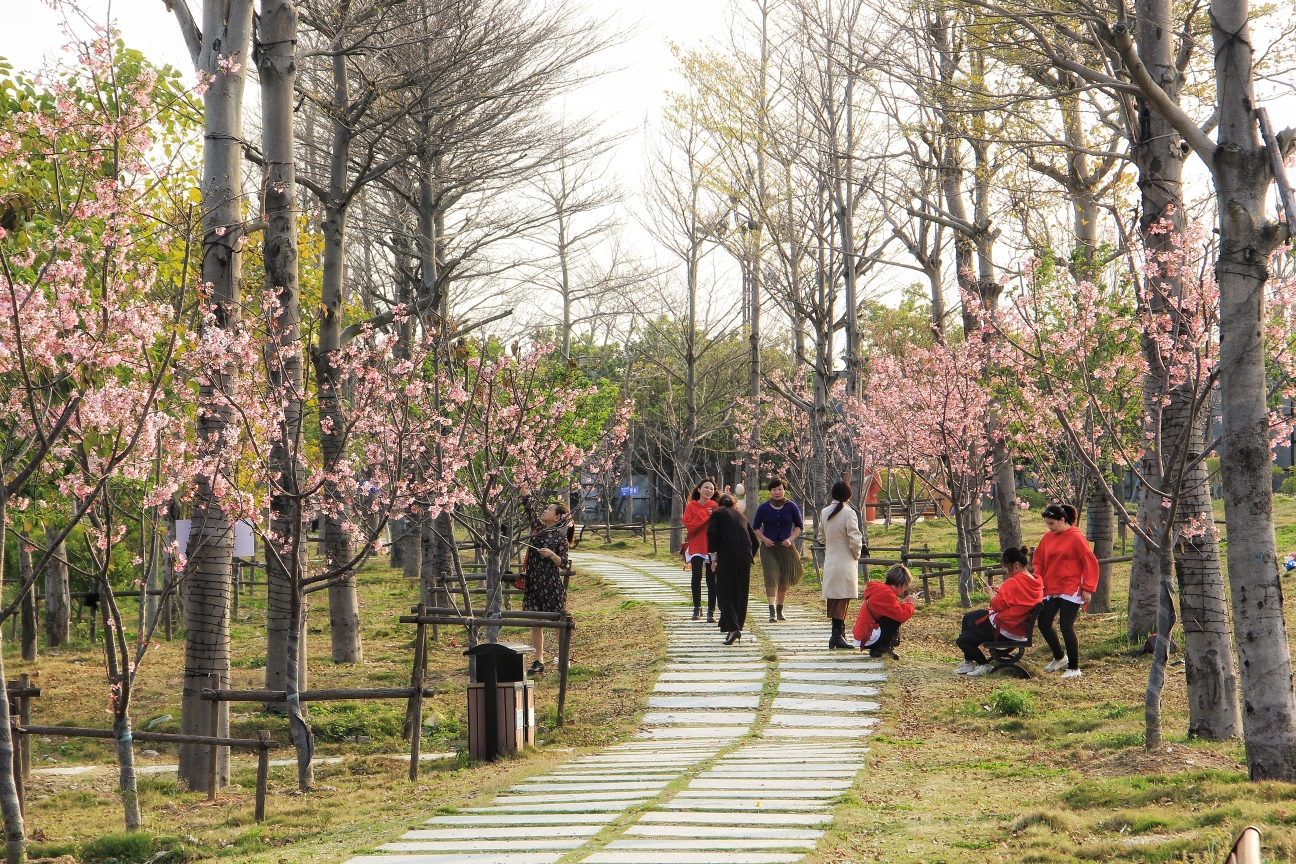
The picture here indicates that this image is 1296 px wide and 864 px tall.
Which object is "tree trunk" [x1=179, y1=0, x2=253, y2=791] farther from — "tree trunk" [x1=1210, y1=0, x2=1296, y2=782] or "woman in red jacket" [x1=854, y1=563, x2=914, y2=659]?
"woman in red jacket" [x1=854, y1=563, x2=914, y2=659]

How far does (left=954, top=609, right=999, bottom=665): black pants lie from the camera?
1105cm

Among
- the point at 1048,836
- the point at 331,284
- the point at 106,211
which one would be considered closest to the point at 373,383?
the point at 106,211

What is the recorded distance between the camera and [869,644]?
12555mm

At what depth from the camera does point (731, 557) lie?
516 inches

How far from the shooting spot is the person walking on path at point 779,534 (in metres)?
14.1

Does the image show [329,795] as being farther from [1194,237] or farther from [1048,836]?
[1194,237]

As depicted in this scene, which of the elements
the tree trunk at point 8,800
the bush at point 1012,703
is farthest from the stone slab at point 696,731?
the tree trunk at point 8,800

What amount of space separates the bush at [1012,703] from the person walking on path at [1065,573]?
4.08 feet

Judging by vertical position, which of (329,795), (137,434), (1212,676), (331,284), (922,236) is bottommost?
(329,795)

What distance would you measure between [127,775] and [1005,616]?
750cm

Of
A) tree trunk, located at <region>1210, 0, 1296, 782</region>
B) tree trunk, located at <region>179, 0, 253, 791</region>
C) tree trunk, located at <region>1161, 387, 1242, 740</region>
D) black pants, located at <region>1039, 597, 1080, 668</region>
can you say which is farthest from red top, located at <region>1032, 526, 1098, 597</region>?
tree trunk, located at <region>179, 0, 253, 791</region>

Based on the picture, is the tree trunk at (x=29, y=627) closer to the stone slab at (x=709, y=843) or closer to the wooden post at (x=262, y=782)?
the wooden post at (x=262, y=782)

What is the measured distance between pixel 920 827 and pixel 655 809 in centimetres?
137

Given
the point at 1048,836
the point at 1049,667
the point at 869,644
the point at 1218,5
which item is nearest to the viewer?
the point at 1048,836
